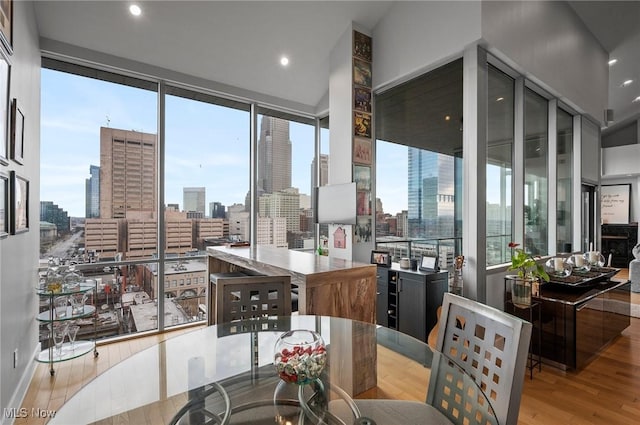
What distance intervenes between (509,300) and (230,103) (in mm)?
4237

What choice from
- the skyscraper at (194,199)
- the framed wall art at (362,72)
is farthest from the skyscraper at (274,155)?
the framed wall art at (362,72)

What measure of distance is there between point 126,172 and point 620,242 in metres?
11.2

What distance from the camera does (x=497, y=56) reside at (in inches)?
135

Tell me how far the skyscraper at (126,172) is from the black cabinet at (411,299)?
2998mm

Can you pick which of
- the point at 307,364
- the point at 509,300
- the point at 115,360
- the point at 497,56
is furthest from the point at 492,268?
the point at 115,360

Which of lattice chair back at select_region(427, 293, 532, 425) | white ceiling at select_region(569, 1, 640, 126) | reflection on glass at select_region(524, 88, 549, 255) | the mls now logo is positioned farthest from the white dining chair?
white ceiling at select_region(569, 1, 640, 126)

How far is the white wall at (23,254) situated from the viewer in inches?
83.7

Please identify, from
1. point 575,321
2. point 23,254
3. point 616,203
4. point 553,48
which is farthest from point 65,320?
point 616,203

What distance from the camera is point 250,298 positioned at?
81.9 inches

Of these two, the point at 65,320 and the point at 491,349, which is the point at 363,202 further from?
the point at 65,320

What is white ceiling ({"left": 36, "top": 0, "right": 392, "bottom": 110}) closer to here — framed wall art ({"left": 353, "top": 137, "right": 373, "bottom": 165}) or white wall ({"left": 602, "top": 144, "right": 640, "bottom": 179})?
framed wall art ({"left": 353, "top": 137, "right": 373, "bottom": 165})

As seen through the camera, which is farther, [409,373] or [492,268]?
[492,268]

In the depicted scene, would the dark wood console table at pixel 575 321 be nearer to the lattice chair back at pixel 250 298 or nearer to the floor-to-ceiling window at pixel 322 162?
the lattice chair back at pixel 250 298

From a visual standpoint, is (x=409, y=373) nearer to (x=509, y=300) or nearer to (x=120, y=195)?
(x=509, y=300)
